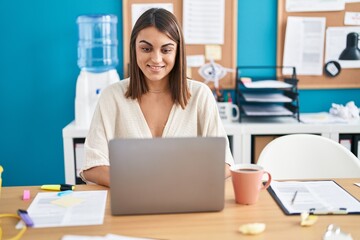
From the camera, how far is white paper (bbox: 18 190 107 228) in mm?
1002

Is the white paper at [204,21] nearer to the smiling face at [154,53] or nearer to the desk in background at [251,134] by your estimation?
the desk in background at [251,134]

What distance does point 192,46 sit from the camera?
2766mm

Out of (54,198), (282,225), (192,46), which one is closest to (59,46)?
(192,46)

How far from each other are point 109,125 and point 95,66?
1.40 m

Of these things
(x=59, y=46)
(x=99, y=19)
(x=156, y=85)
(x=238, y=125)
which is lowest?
(x=238, y=125)

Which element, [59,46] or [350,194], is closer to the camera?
[350,194]

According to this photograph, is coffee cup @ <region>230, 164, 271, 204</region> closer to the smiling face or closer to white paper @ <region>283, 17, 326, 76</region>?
the smiling face

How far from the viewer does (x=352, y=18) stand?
2.78m

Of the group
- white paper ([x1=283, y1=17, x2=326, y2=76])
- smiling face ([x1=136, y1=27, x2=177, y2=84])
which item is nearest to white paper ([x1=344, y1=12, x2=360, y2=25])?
white paper ([x1=283, y1=17, x2=326, y2=76])

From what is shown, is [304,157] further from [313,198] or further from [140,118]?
[140,118]

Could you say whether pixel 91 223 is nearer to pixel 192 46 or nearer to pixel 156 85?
pixel 156 85

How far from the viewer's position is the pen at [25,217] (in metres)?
0.99

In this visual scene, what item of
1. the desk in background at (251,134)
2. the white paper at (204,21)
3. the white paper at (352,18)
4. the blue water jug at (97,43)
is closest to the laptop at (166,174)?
the desk in background at (251,134)

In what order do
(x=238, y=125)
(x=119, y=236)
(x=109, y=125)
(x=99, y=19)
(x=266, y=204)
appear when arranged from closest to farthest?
(x=119, y=236) < (x=266, y=204) < (x=109, y=125) < (x=238, y=125) < (x=99, y=19)
